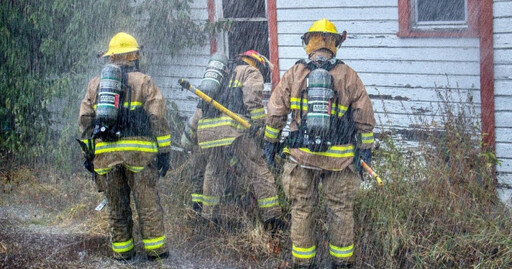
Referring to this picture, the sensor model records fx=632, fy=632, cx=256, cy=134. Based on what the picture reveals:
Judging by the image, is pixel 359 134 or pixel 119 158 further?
pixel 119 158

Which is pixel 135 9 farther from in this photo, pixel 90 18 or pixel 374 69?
pixel 374 69

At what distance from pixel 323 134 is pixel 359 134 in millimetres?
361

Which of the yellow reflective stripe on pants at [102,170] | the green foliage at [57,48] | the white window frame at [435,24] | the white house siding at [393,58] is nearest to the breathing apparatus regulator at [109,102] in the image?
the yellow reflective stripe on pants at [102,170]

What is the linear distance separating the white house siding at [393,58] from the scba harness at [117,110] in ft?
8.89

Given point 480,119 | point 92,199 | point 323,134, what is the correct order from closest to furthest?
point 323,134 → point 480,119 → point 92,199

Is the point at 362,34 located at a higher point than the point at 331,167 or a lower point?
higher

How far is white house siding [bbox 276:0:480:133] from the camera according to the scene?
668cm

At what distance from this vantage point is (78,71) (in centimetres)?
805

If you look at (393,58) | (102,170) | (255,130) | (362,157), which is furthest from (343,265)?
(393,58)

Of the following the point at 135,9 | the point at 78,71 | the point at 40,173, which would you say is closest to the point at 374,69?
the point at 135,9

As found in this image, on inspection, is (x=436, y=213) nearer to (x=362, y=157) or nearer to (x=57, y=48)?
(x=362, y=157)

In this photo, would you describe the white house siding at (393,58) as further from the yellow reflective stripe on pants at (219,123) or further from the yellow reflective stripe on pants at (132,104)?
the yellow reflective stripe on pants at (132,104)

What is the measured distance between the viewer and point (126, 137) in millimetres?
5309

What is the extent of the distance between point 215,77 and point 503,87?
2.95 meters
